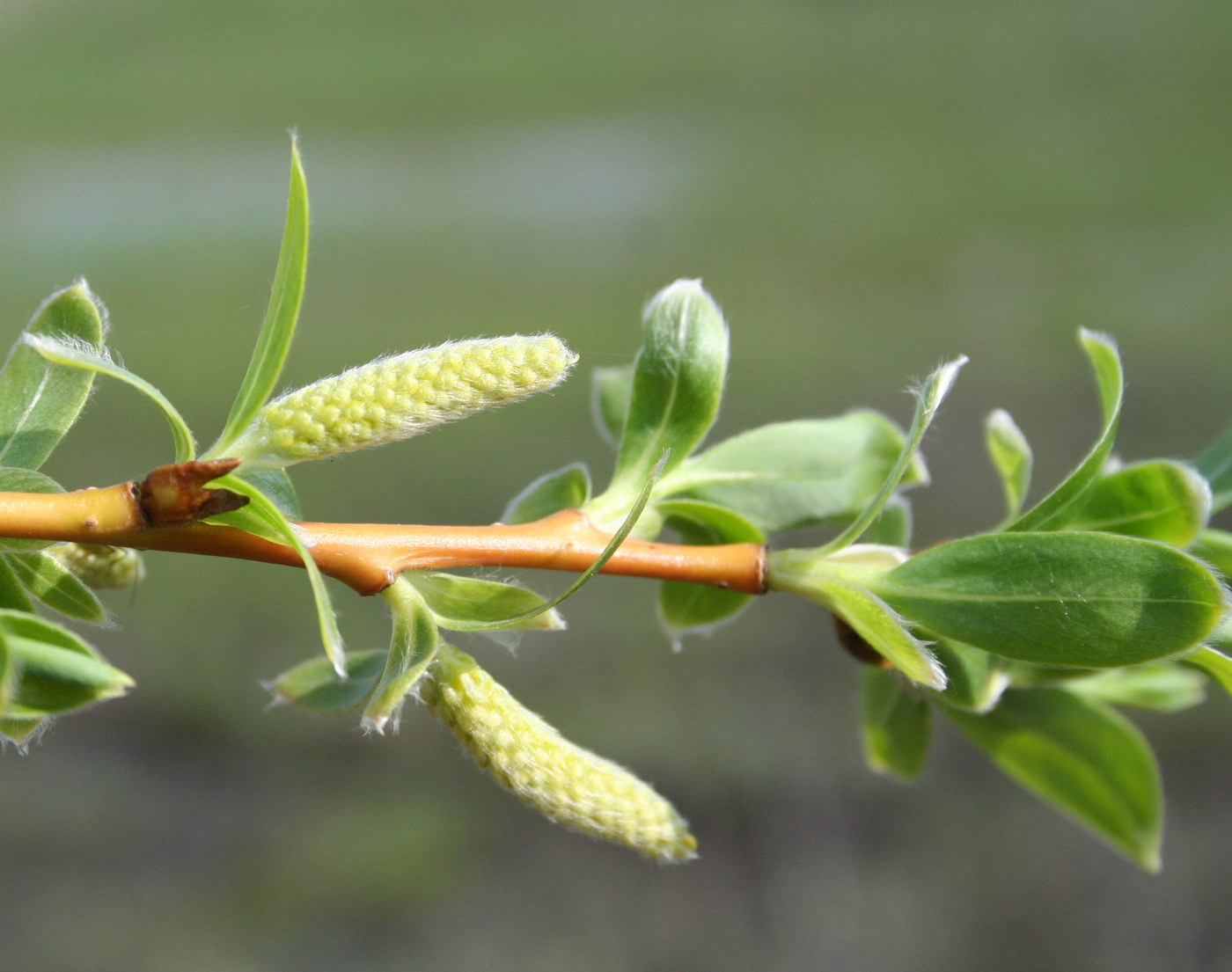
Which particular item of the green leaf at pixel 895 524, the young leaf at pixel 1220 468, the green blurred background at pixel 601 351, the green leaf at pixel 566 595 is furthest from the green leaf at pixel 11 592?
the green blurred background at pixel 601 351

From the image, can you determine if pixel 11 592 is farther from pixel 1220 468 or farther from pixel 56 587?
pixel 1220 468

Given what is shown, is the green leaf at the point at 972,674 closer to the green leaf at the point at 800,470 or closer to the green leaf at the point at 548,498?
the green leaf at the point at 800,470

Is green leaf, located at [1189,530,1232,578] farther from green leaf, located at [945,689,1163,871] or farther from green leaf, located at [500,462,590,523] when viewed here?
green leaf, located at [500,462,590,523]

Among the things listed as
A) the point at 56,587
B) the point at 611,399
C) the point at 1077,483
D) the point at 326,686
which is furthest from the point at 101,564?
the point at 1077,483

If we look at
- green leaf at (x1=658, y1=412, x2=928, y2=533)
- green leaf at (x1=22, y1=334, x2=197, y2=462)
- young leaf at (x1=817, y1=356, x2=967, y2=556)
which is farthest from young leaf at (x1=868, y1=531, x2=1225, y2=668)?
green leaf at (x1=22, y1=334, x2=197, y2=462)

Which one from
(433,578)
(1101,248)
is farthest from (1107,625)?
(1101,248)

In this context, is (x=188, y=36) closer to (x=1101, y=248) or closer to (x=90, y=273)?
(x=90, y=273)

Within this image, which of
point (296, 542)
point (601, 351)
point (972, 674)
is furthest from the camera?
point (601, 351)
